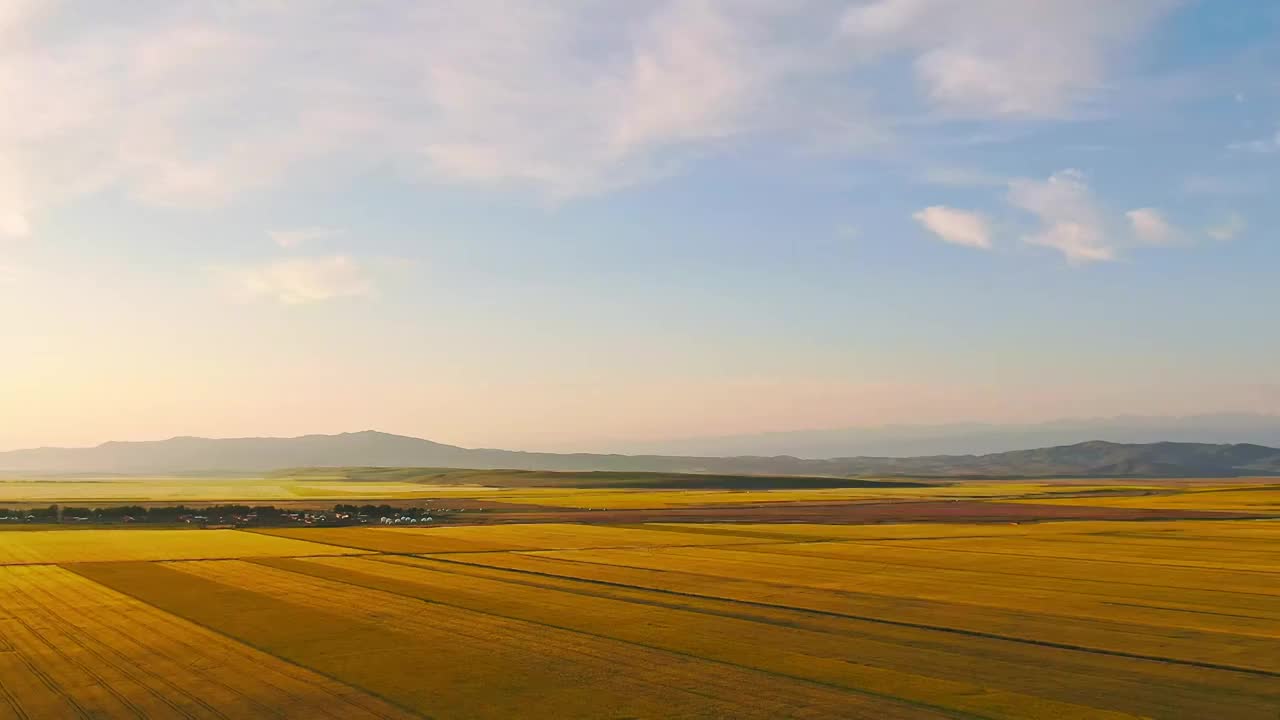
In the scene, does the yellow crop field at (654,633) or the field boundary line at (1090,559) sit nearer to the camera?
the yellow crop field at (654,633)

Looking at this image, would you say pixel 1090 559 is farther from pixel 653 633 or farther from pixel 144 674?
pixel 144 674

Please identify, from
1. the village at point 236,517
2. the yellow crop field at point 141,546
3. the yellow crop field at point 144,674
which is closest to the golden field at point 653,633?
the yellow crop field at point 144,674

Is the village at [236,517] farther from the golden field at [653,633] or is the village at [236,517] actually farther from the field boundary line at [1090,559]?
the field boundary line at [1090,559]

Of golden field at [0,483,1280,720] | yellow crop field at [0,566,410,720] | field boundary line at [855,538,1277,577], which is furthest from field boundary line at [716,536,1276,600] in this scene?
yellow crop field at [0,566,410,720]

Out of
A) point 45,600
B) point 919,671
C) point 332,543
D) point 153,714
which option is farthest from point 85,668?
point 332,543

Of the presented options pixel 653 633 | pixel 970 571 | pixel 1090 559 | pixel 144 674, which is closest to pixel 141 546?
pixel 144 674
